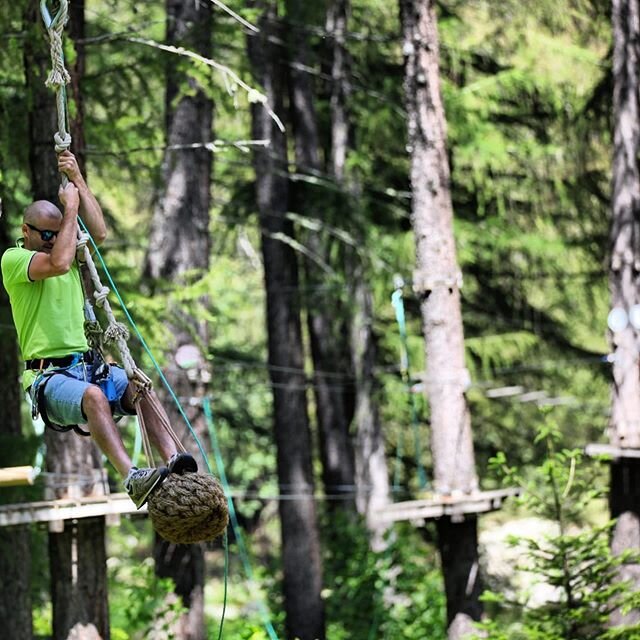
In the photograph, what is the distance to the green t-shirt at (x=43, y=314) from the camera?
5.66m

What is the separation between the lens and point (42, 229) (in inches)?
224

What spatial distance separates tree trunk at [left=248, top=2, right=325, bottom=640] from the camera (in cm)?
1353

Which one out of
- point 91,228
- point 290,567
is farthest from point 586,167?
point 91,228

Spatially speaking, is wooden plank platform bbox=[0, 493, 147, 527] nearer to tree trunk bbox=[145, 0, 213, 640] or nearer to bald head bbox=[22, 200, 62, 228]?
bald head bbox=[22, 200, 62, 228]

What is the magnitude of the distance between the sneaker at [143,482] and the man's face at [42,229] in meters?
1.23

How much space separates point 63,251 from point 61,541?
2935mm

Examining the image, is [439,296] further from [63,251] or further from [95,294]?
[63,251]

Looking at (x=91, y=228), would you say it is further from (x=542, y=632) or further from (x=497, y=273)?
(x=497, y=273)

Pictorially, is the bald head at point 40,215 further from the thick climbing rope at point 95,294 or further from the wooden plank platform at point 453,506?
the wooden plank platform at point 453,506

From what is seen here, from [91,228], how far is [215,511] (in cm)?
170

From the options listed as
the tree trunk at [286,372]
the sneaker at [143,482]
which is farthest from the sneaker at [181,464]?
the tree trunk at [286,372]

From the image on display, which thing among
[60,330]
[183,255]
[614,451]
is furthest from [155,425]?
[614,451]

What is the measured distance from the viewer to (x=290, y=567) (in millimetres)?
13594

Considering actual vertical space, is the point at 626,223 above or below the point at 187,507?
above
